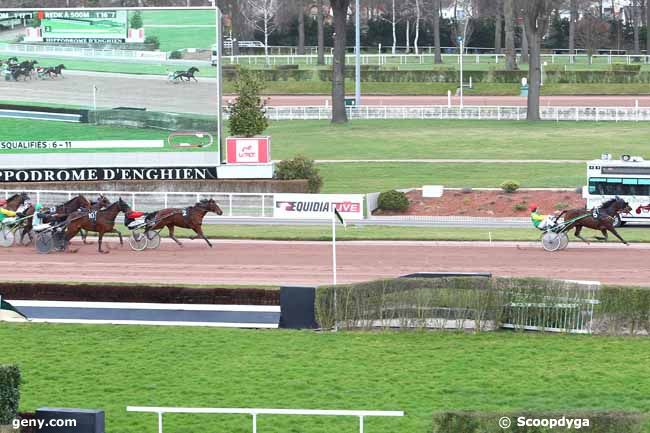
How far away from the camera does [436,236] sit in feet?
79.5

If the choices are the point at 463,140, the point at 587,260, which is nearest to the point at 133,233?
the point at 587,260

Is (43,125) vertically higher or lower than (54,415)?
higher

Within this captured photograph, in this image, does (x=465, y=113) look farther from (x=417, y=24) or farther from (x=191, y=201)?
(x=417, y=24)

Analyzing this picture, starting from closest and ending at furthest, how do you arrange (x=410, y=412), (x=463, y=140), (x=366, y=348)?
(x=410, y=412)
(x=366, y=348)
(x=463, y=140)

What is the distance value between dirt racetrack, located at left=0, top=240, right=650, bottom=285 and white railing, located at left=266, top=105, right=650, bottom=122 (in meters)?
26.0

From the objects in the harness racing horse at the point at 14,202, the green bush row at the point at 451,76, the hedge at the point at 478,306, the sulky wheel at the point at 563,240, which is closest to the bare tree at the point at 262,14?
the green bush row at the point at 451,76

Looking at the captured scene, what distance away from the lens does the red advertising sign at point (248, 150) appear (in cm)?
2991

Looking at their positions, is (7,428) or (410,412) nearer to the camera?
(7,428)

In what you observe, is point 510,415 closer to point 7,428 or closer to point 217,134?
point 7,428

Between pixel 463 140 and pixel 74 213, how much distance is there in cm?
2366
